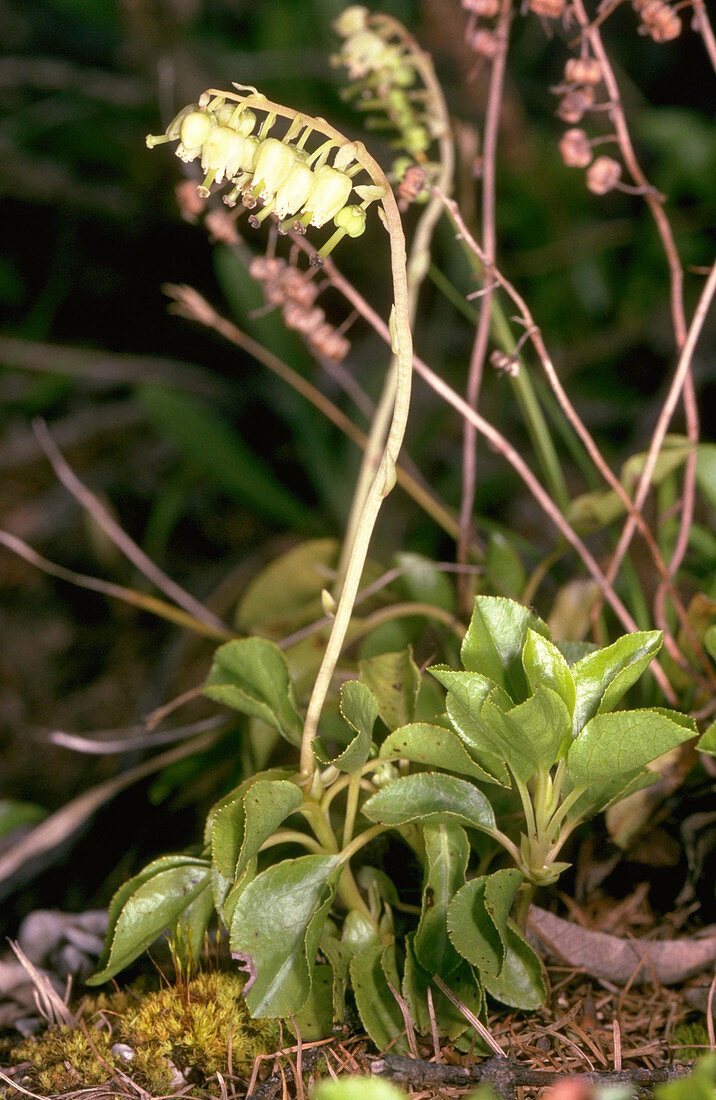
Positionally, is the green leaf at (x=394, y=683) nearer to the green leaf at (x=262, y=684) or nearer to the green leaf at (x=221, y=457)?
the green leaf at (x=262, y=684)

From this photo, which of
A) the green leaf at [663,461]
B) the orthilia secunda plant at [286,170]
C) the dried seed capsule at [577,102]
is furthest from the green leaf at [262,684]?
the dried seed capsule at [577,102]

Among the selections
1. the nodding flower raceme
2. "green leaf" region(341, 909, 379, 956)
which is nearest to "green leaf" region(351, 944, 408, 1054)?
"green leaf" region(341, 909, 379, 956)

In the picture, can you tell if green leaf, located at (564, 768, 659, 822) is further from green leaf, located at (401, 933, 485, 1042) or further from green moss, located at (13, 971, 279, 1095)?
green moss, located at (13, 971, 279, 1095)

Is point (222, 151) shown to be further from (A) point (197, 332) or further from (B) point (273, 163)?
(A) point (197, 332)

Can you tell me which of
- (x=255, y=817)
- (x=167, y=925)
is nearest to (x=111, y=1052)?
(x=167, y=925)

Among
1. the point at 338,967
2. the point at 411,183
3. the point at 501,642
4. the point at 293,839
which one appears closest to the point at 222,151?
the point at 411,183

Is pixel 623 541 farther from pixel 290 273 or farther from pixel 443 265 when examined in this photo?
pixel 443 265
